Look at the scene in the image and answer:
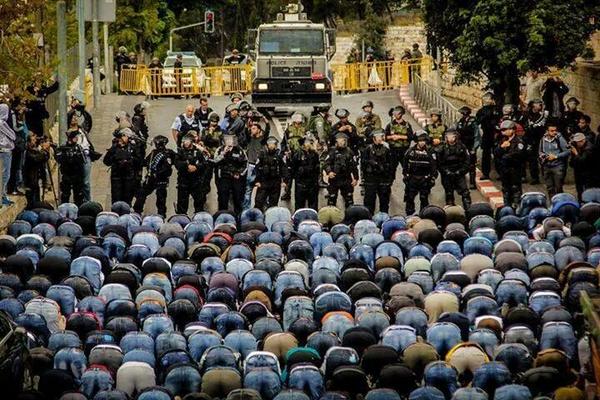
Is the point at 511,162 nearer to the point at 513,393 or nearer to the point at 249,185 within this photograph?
the point at 249,185

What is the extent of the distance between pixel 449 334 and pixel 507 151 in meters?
11.0

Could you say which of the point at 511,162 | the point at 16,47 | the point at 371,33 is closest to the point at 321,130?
the point at 511,162

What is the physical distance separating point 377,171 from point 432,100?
12381 millimetres

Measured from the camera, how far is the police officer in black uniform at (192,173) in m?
30.1

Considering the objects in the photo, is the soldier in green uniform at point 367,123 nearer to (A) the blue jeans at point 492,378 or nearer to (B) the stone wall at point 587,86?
(B) the stone wall at point 587,86

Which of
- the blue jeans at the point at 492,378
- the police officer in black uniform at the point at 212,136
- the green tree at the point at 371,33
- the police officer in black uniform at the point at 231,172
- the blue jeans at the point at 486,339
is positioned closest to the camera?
the blue jeans at the point at 492,378

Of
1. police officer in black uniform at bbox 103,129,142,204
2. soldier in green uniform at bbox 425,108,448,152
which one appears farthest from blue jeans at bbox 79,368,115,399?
soldier in green uniform at bbox 425,108,448,152

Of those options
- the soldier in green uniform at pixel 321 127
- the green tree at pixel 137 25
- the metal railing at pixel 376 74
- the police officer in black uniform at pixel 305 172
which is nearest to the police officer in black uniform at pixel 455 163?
the police officer in black uniform at pixel 305 172

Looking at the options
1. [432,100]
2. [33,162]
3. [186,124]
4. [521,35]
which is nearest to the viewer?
[33,162]

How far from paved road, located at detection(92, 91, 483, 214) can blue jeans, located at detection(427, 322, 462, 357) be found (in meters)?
11.8

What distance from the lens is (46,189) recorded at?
3247 cm

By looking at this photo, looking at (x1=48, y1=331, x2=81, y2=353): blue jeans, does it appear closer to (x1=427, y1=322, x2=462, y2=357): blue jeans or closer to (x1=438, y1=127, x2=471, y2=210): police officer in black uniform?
(x1=427, y1=322, x2=462, y2=357): blue jeans

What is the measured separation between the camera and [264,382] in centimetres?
1802

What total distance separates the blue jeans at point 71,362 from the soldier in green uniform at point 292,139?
11889 millimetres
